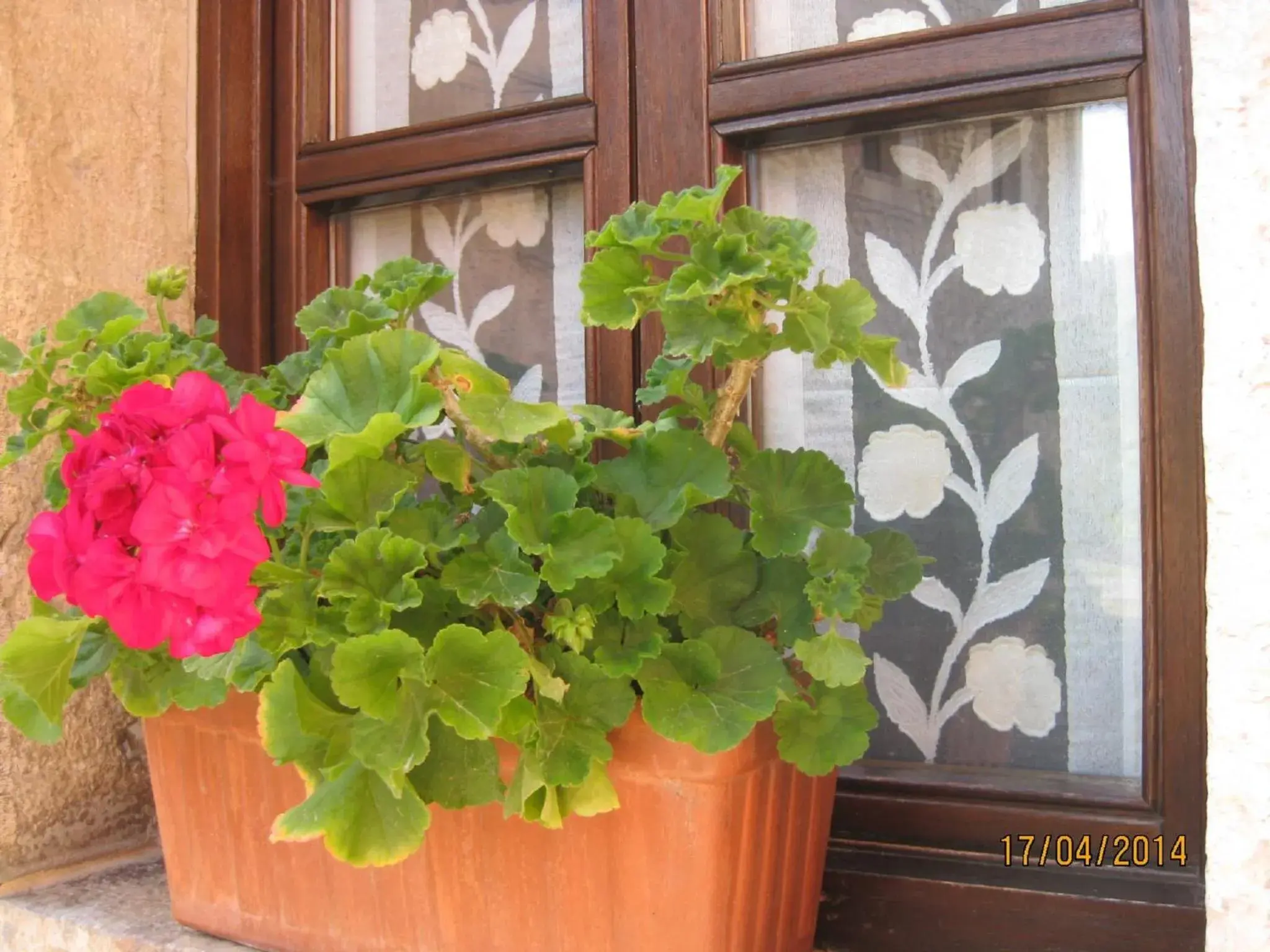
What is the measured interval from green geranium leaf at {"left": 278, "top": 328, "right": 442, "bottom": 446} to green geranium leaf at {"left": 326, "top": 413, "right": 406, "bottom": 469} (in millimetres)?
29

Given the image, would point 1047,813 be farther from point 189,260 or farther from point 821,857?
point 189,260

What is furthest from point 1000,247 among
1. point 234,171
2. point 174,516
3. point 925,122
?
point 234,171

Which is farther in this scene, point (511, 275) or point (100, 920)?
point (511, 275)

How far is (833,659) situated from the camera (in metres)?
0.73

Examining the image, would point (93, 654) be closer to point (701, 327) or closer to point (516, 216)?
point (701, 327)

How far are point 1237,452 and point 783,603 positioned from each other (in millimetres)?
325

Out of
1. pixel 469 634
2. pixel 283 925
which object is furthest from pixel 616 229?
pixel 283 925

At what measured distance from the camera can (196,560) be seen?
58cm

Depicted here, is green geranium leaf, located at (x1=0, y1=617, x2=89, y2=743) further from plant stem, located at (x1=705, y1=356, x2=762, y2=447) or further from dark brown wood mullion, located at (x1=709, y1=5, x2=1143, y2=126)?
dark brown wood mullion, located at (x1=709, y1=5, x2=1143, y2=126)

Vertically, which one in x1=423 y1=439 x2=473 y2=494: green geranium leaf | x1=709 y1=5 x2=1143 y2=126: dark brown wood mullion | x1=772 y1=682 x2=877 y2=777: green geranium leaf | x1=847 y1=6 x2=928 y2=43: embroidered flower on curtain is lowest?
x1=772 y1=682 x2=877 y2=777: green geranium leaf

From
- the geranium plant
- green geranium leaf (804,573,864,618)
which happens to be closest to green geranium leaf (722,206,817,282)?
the geranium plant

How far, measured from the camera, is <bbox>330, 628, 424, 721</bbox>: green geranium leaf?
2.06 feet

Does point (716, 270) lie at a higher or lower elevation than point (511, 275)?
lower
